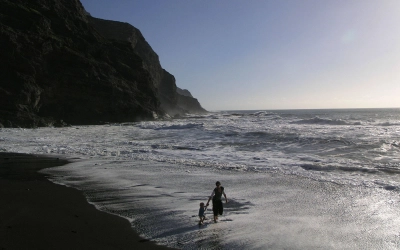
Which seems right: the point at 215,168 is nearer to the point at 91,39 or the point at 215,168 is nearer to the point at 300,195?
the point at 300,195

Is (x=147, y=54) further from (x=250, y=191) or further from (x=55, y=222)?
(x=55, y=222)

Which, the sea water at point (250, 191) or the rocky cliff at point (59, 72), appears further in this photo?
the rocky cliff at point (59, 72)

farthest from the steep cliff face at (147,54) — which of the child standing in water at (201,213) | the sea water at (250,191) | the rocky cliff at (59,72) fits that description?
the child standing in water at (201,213)

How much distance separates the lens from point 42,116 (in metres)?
35.2

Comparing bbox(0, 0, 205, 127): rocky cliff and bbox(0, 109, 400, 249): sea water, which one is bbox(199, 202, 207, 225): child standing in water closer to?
bbox(0, 109, 400, 249): sea water

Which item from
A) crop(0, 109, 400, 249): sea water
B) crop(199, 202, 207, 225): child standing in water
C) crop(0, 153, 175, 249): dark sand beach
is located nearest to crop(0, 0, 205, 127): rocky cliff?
crop(0, 109, 400, 249): sea water

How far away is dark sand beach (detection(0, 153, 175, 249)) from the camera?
204 inches

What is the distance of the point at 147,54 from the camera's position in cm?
8762

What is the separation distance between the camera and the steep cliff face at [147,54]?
A: 79.6 metres

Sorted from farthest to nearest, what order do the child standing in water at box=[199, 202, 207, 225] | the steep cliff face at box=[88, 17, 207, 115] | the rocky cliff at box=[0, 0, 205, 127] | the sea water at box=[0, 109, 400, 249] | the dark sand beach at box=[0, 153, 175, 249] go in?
the steep cliff face at box=[88, 17, 207, 115], the rocky cliff at box=[0, 0, 205, 127], the child standing in water at box=[199, 202, 207, 225], the sea water at box=[0, 109, 400, 249], the dark sand beach at box=[0, 153, 175, 249]

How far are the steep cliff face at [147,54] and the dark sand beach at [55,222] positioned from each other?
67820 millimetres

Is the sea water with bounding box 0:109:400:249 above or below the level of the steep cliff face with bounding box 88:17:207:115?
below

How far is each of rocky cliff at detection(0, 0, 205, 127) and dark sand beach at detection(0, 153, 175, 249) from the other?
25.3 meters

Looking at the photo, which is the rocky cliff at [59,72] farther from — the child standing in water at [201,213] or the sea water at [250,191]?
the child standing in water at [201,213]
